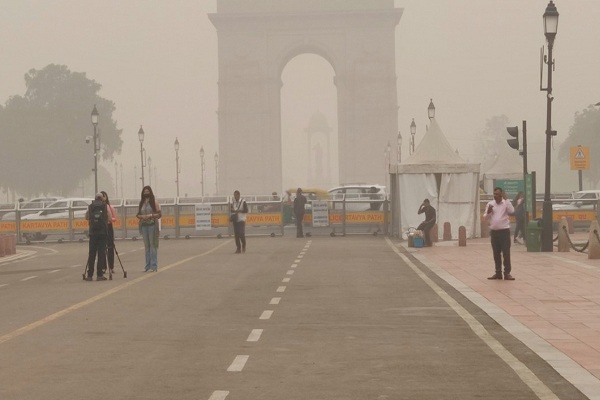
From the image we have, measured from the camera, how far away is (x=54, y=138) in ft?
419

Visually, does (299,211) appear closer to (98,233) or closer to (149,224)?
(149,224)

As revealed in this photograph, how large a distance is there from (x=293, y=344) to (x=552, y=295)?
6.79 metres

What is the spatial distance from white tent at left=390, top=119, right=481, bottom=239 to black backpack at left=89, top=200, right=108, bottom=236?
65.3 feet

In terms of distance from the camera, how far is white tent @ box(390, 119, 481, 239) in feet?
142

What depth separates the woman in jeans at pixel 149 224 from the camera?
26.5m

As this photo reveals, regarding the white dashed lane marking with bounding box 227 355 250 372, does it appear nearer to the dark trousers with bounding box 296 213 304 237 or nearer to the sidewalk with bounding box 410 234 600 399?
the sidewalk with bounding box 410 234 600 399

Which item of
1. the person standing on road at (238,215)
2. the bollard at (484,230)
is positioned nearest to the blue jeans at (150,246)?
the person standing on road at (238,215)

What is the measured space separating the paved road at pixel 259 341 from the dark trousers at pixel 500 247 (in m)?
1.37

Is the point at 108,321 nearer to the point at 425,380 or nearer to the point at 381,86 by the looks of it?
the point at 425,380

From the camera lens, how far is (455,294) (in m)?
20.0

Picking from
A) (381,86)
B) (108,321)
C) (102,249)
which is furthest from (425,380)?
(381,86)

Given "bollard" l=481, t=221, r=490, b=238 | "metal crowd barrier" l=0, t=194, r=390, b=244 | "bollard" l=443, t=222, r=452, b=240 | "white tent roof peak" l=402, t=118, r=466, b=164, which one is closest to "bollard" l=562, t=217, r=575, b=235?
"bollard" l=481, t=221, r=490, b=238

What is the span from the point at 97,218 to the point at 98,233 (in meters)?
0.28

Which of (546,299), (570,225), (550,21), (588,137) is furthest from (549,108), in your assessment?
(588,137)
